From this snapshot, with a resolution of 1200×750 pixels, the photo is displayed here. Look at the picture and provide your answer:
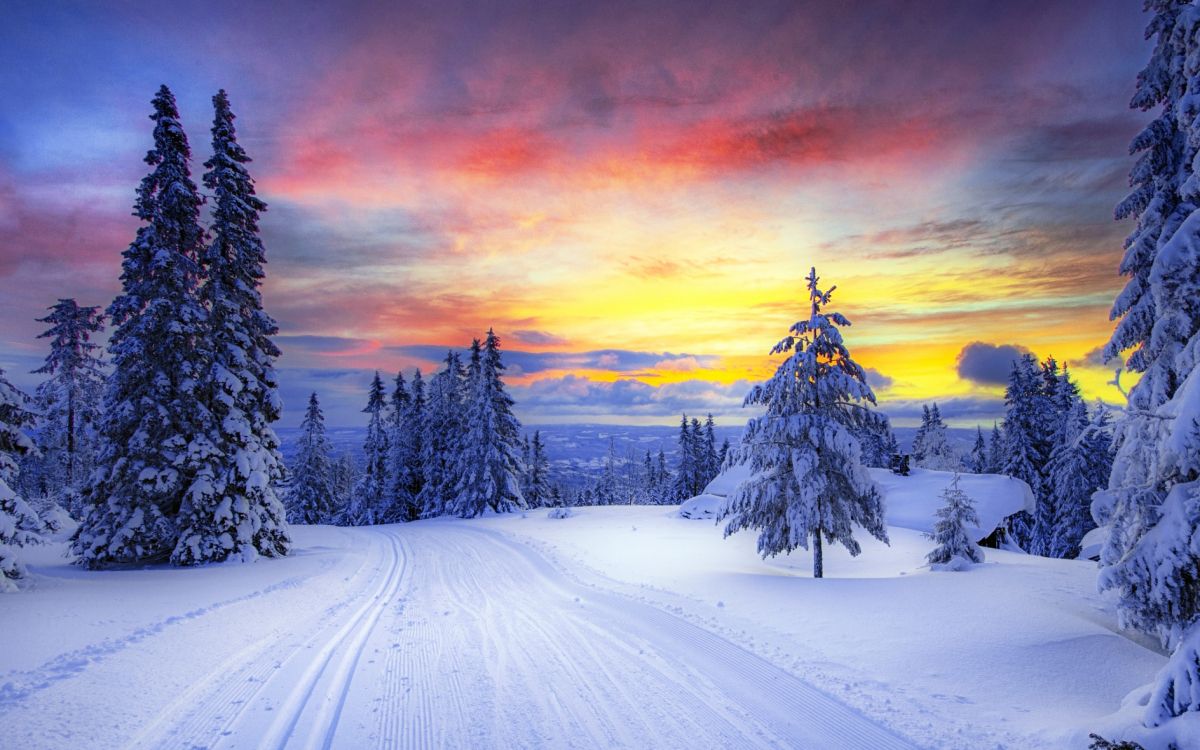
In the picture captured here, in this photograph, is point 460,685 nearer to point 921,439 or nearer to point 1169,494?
point 1169,494

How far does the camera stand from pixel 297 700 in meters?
6.53

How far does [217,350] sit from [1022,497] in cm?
4092

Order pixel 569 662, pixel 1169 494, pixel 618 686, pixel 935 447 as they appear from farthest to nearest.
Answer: pixel 935 447 → pixel 569 662 → pixel 618 686 → pixel 1169 494

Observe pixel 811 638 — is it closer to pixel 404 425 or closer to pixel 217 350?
pixel 217 350

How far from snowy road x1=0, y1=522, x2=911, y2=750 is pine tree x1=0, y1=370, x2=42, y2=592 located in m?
5.05

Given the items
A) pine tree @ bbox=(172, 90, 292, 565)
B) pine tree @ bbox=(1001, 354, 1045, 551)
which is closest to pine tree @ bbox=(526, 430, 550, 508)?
pine tree @ bbox=(172, 90, 292, 565)

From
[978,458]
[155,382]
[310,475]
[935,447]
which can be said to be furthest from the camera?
[978,458]

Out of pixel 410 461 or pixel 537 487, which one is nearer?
pixel 410 461

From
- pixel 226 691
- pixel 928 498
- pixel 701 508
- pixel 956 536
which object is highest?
pixel 226 691

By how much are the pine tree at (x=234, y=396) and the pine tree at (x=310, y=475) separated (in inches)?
1410

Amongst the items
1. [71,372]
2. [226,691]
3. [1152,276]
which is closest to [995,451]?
[1152,276]

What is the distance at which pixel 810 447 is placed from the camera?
51.9 feet

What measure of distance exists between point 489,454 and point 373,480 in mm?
20925

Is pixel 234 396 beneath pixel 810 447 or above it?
above
